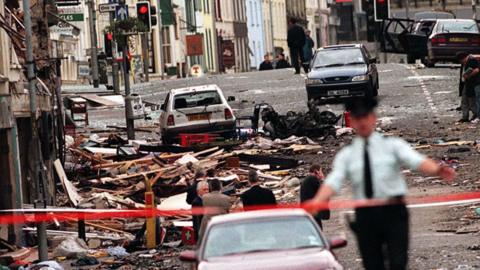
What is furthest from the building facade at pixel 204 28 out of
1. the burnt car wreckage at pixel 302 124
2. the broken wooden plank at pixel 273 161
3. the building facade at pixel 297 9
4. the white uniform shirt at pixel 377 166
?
the white uniform shirt at pixel 377 166

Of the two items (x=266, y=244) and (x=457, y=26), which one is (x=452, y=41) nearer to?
(x=457, y=26)

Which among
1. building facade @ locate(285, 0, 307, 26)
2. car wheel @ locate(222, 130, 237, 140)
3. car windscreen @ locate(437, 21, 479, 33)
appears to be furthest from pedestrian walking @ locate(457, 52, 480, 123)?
building facade @ locate(285, 0, 307, 26)

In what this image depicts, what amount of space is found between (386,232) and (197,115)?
2646cm

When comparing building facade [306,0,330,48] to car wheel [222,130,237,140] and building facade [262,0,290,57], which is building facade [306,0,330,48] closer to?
building facade [262,0,290,57]

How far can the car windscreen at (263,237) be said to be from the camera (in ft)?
48.6

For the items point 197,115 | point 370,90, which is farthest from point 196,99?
point 370,90

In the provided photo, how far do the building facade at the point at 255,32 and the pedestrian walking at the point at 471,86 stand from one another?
249 feet

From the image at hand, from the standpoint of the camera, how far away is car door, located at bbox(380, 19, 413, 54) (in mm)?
61312

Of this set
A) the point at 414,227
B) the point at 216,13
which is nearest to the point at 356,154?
the point at 414,227

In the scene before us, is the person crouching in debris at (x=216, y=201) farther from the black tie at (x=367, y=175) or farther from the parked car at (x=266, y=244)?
the black tie at (x=367, y=175)

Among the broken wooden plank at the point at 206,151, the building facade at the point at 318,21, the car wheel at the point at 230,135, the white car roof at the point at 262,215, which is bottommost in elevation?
the building facade at the point at 318,21

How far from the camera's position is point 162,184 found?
108 ft

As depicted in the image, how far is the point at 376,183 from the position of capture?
486 inches

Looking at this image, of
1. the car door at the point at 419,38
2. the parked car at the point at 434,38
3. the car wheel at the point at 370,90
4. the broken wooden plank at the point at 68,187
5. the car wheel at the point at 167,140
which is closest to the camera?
the broken wooden plank at the point at 68,187
